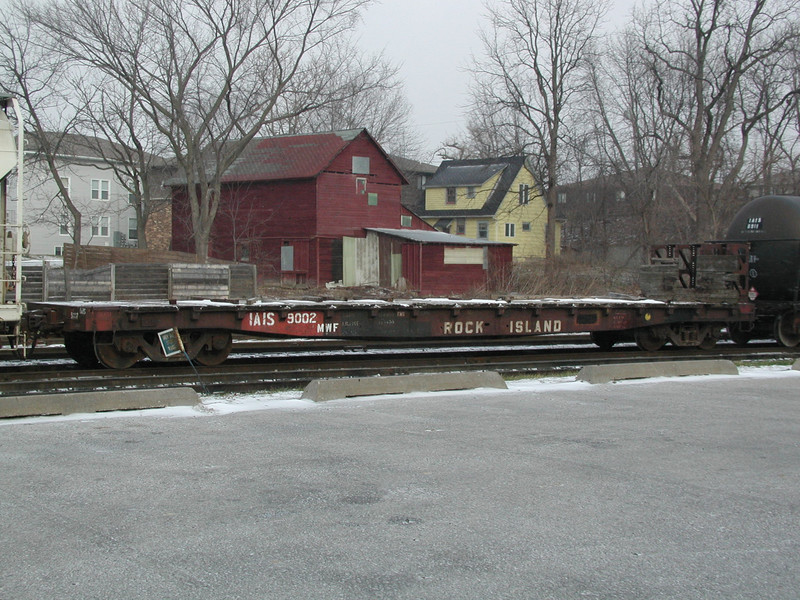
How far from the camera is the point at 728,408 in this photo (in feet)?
34.4

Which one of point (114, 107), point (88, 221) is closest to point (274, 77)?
point (114, 107)

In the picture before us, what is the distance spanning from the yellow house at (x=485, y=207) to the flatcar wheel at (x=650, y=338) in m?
49.6

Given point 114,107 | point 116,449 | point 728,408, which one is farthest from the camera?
point 114,107

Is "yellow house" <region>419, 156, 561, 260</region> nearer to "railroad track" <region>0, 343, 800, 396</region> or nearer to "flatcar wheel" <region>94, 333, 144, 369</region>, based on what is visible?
"railroad track" <region>0, 343, 800, 396</region>

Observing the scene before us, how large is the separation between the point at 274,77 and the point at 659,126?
2379 cm

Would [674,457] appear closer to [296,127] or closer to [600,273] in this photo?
[600,273]

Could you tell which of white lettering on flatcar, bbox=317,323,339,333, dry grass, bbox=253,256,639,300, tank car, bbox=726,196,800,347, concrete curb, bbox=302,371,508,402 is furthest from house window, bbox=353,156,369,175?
concrete curb, bbox=302,371,508,402

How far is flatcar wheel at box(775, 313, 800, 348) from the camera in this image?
61.7 feet

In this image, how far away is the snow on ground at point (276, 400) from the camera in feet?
29.9

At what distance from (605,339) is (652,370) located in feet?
15.7

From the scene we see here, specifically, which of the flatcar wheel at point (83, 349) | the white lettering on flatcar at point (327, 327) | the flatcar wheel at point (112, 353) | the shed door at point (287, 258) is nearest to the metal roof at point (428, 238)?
the shed door at point (287, 258)

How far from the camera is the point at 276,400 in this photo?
10461mm

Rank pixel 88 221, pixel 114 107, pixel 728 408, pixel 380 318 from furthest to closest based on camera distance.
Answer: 1. pixel 88 221
2. pixel 114 107
3. pixel 380 318
4. pixel 728 408

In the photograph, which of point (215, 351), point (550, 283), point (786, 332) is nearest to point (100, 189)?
point (550, 283)
